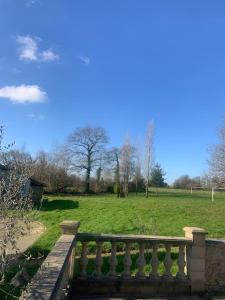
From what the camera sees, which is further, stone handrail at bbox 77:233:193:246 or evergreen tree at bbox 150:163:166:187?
evergreen tree at bbox 150:163:166:187

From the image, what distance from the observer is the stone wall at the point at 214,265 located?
25.3ft

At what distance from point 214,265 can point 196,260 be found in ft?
1.63

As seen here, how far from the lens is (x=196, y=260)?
751 cm

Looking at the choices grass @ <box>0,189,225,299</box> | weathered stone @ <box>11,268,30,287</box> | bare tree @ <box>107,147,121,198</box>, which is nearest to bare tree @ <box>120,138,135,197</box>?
bare tree @ <box>107,147,121,198</box>

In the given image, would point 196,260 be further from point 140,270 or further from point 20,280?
point 20,280

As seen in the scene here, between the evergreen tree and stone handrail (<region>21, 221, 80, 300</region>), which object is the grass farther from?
the evergreen tree

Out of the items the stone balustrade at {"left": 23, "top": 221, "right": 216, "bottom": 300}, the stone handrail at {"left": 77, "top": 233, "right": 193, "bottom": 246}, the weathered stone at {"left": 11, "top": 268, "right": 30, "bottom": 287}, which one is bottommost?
the weathered stone at {"left": 11, "top": 268, "right": 30, "bottom": 287}

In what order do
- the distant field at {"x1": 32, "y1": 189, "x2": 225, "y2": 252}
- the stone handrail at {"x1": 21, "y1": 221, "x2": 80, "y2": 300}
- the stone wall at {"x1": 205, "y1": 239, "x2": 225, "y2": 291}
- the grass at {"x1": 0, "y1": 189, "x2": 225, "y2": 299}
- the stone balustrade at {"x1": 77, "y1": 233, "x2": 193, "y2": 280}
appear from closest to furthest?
the stone handrail at {"x1": 21, "y1": 221, "x2": 80, "y2": 300} → the stone balustrade at {"x1": 77, "y1": 233, "x2": 193, "y2": 280} → the stone wall at {"x1": 205, "y1": 239, "x2": 225, "y2": 291} → the grass at {"x1": 0, "y1": 189, "x2": 225, "y2": 299} → the distant field at {"x1": 32, "y1": 189, "x2": 225, "y2": 252}

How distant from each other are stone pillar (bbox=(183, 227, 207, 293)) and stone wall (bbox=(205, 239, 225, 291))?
0.20 meters

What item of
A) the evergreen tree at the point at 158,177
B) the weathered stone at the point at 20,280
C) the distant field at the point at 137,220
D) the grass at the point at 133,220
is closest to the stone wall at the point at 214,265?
the grass at the point at 133,220

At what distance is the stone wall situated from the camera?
7.71 meters

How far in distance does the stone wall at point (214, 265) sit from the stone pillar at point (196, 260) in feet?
0.65

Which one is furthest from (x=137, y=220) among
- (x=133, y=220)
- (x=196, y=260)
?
(x=196, y=260)

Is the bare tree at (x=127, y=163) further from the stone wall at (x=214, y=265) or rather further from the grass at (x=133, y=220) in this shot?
the stone wall at (x=214, y=265)
